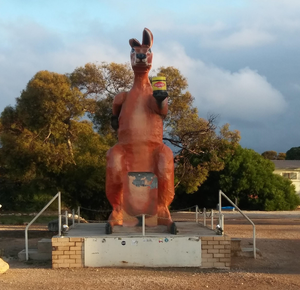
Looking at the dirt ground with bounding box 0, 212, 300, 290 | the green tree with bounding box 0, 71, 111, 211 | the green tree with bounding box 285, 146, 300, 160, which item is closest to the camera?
the dirt ground with bounding box 0, 212, 300, 290

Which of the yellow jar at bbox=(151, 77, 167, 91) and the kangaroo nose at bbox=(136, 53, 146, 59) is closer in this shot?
the yellow jar at bbox=(151, 77, 167, 91)

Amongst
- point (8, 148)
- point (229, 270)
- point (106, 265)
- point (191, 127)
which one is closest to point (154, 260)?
point (106, 265)

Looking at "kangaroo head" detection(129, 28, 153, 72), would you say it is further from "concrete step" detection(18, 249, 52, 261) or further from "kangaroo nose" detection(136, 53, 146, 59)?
"concrete step" detection(18, 249, 52, 261)

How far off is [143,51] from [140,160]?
7.43ft

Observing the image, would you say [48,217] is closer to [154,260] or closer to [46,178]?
[46,178]

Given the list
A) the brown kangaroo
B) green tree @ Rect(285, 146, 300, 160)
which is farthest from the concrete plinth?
green tree @ Rect(285, 146, 300, 160)

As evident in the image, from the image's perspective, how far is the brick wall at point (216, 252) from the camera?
773 cm

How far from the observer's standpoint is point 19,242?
37.6ft

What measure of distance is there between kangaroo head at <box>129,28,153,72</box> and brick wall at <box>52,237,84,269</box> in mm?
3728

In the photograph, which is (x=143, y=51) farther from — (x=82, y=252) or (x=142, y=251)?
(x=82, y=252)

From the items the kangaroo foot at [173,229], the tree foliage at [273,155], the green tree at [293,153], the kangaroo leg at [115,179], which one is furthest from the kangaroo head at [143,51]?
the tree foliage at [273,155]

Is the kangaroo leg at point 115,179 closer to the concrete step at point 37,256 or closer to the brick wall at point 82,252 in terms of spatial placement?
the brick wall at point 82,252

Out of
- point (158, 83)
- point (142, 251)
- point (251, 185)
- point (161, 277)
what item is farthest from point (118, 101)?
point (251, 185)

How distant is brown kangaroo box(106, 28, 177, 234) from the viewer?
28.2 ft
